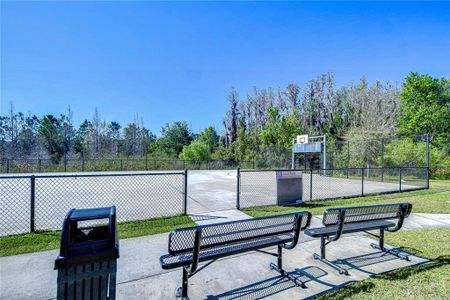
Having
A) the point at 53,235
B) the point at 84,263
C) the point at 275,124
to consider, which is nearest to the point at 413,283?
the point at 84,263

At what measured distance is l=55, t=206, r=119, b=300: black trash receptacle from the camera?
1.72 meters

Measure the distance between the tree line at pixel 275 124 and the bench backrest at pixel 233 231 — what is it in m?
22.2

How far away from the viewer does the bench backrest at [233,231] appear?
7.86ft

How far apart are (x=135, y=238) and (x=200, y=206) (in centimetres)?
293

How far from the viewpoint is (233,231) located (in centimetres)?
279

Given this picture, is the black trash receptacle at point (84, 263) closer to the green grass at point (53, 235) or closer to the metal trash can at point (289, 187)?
the green grass at point (53, 235)

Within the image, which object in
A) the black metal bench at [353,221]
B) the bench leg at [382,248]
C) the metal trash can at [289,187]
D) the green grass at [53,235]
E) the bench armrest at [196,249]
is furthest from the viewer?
the metal trash can at [289,187]

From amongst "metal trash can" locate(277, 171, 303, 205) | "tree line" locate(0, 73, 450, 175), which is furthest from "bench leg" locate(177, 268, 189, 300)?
"tree line" locate(0, 73, 450, 175)

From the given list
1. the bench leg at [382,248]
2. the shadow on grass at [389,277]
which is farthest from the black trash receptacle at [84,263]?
the bench leg at [382,248]

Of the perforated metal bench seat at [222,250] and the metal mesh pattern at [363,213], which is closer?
the perforated metal bench seat at [222,250]

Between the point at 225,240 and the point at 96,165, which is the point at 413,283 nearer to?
the point at 225,240

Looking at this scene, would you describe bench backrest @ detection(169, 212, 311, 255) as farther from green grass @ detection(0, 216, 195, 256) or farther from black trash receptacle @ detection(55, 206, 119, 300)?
green grass @ detection(0, 216, 195, 256)

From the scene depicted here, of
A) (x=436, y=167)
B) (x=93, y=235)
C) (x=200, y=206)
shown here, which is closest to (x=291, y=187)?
(x=200, y=206)

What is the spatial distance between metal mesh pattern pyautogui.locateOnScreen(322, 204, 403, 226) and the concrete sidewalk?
0.59 metres
